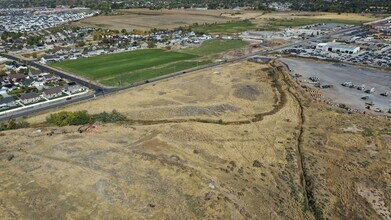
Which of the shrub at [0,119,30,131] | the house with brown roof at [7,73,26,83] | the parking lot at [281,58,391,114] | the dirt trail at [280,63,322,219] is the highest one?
the parking lot at [281,58,391,114]

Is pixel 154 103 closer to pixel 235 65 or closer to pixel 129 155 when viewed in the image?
pixel 129 155

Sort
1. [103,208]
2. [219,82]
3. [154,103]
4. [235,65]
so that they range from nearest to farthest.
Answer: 1. [103,208]
2. [154,103]
3. [219,82]
4. [235,65]

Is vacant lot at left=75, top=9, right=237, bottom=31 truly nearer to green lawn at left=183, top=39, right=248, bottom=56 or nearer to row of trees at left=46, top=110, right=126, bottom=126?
green lawn at left=183, top=39, right=248, bottom=56

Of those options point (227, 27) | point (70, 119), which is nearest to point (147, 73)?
point (70, 119)

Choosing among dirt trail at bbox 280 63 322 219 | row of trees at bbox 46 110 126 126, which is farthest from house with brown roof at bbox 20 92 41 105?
dirt trail at bbox 280 63 322 219

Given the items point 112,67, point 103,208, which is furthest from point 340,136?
point 112,67

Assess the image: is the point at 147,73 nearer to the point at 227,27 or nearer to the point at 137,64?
the point at 137,64

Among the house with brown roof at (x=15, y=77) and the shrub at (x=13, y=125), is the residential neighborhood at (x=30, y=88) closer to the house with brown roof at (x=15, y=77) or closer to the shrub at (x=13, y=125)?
the house with brown roof at (x=15, y=77)
